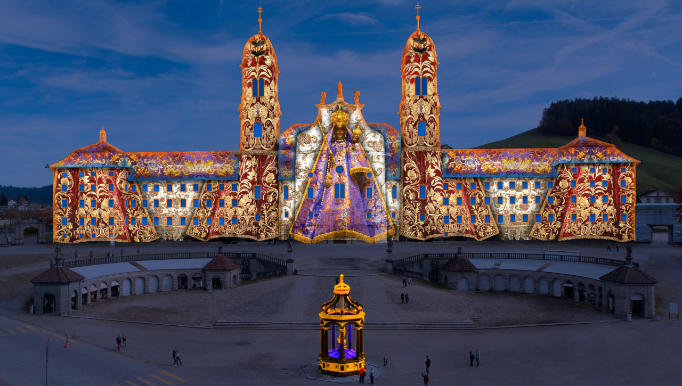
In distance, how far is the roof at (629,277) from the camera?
42281mm

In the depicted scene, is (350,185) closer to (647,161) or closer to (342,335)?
(342,335)

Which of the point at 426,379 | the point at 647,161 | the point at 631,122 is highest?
the point at 631,122

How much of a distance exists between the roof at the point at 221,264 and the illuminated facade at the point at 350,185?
1432cm

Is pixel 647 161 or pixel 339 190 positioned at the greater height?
pixel 647 161

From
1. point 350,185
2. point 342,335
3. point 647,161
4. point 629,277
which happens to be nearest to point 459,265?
point 629,277

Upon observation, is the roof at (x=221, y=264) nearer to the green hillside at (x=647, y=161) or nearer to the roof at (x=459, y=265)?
the roof at (x=459, y=265)

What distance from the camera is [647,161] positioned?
138125 mm

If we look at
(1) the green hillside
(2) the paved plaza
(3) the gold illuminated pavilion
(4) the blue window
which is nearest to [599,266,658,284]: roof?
(2) the paved plaza

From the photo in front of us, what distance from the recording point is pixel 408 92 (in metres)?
70.8

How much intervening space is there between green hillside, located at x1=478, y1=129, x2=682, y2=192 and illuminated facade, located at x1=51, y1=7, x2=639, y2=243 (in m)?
55.0

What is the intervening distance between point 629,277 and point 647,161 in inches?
4304

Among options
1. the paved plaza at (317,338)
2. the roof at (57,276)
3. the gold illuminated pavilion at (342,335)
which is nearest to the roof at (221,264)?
the paved plaza at (317,338)

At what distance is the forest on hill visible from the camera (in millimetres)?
151625

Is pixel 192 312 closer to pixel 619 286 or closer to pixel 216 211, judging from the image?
pixel 216 211
